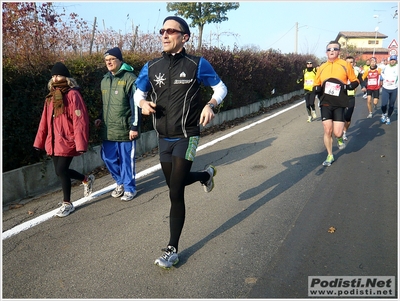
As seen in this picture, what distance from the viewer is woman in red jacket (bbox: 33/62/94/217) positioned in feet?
15.5

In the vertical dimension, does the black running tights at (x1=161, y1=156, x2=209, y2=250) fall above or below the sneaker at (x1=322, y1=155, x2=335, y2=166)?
above

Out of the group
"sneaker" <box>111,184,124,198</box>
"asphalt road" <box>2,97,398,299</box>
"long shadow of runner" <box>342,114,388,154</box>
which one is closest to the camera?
"asphalt road" <box>2,97,398,299</box>

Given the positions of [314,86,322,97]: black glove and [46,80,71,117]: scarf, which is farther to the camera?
[314,86,322,97]: black glove

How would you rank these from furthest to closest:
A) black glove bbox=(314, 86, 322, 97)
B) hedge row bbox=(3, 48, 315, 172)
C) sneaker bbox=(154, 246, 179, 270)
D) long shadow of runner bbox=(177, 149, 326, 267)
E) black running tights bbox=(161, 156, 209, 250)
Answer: black glove bbox=(314, 86, 322, 97)
hedge row bbox=(3, 48, 315, 172)
long shadow of runner bbox=(177, 149, 326, 267)
black running tights bbox=(161, 156, 209, 250)
sneaker bbox=(154, 246, 179, 270)

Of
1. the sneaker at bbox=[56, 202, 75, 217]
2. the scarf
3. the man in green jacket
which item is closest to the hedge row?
the scarf

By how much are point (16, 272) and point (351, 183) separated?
16.0ft

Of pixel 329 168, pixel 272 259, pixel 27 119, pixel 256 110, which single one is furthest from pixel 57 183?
pixel 256 110

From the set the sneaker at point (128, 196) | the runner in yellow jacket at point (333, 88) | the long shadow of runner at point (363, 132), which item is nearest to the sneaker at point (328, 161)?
the runner in yellow jacket at point (333, 88)

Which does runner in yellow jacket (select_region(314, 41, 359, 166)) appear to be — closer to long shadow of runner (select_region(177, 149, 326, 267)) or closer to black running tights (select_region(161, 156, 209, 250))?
long shadow of runner (select_region(177, 149, 326, 267))

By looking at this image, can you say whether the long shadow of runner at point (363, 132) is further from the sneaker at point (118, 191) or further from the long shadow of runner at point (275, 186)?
the sneaker at point (118, 191)

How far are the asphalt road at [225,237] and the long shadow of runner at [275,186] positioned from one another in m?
0.02

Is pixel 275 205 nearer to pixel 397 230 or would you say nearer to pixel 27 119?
pixel 397 230

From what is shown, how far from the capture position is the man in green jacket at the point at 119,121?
5.19 meters

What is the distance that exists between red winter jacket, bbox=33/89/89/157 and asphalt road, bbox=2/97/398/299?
34.8 inches
